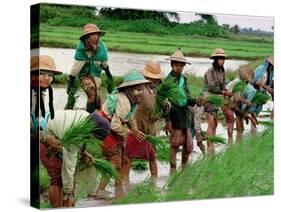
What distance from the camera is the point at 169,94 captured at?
28.5 feet

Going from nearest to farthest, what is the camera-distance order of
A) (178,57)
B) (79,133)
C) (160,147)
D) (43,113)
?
(43,113)
(79,133)
(160,147)
(178,57)

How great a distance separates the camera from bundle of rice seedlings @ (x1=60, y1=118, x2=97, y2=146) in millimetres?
8039

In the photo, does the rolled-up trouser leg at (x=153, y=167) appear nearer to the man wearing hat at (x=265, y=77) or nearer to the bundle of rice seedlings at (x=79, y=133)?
the bundle of rice seedlings at (x=79, y=133)

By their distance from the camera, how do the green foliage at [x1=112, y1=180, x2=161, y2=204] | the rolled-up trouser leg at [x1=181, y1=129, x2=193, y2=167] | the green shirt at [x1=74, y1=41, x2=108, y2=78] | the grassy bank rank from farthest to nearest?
the rolled-up trouser leg at [x1=181, y1=129, x2=193, y2=167], the grassy bank, the green foliage at [x1=112, y1=180, x2=161, y2=204], the green shirt at [x1=74, y1=41, x2=108, y2=78]

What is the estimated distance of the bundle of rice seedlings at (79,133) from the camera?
8039mm

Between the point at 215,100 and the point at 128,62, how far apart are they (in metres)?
1.09

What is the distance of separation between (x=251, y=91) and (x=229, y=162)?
0.79 metres

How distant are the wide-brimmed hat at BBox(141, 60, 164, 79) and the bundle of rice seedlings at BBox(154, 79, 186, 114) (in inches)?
3.7

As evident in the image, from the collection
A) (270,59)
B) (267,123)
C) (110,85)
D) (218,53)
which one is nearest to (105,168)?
(110,85)

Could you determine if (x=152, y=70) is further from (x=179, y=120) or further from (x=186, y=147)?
(x=186, y=147)

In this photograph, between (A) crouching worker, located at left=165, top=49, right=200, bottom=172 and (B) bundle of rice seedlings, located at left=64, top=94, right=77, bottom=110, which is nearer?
(B) bundle of rice seedlings, located at left=64, top=94, right=77, bottom=110

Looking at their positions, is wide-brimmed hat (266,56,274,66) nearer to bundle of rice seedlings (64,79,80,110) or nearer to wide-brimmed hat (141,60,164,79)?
wide-brimmed hat (141,60,164,79)

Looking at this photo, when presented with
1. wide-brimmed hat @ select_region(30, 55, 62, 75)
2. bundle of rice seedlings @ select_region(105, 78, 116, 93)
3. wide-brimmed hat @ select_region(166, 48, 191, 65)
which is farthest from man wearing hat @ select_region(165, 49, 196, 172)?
wide-brimmed hat @ select_region(30, 55, 62, 75)

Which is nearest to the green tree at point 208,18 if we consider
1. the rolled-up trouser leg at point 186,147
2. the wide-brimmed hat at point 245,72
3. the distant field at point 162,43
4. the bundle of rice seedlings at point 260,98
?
the distant field at point 162,43
